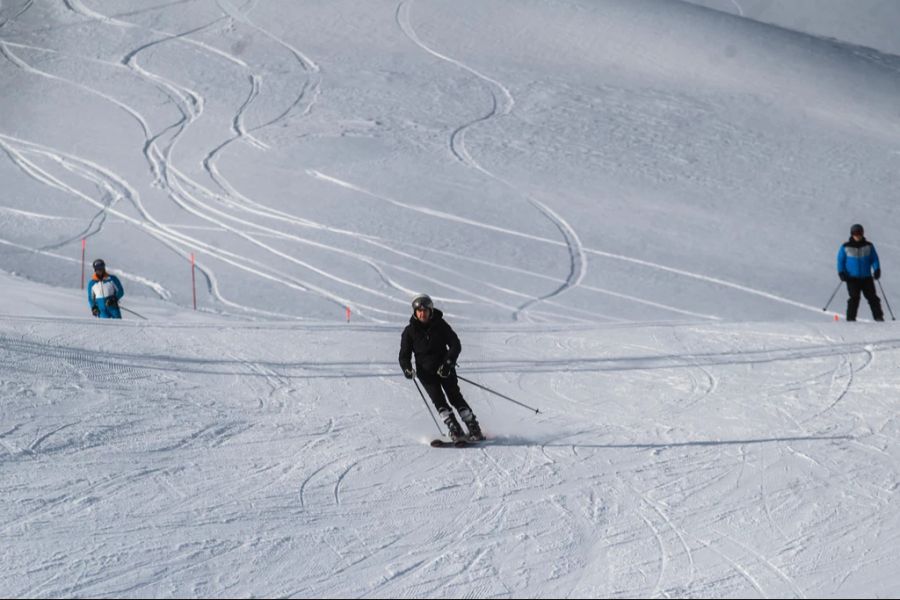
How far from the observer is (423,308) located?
28.0 feet

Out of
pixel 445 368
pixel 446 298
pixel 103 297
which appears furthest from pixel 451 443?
pixel 446 298

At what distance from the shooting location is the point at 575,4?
34906 millimetres

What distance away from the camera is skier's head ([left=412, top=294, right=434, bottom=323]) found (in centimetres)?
850

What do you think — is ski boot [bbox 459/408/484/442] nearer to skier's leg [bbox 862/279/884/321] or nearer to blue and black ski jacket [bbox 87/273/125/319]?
blue and black ski jacket [bbox 87/273/125/319]

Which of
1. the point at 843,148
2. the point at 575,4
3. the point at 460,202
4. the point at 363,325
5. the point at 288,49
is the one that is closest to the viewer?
the point at 363,325

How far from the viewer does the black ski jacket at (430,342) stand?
28.7 feet

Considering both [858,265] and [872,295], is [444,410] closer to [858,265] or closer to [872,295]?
[858,265]

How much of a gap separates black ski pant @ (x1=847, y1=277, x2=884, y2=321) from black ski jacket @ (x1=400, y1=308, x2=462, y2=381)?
6.64 m

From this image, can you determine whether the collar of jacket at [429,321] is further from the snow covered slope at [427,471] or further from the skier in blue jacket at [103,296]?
the skier in blue jacket at [103,296]

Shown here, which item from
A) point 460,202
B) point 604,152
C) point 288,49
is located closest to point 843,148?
point 604,152

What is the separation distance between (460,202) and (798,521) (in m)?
16.2

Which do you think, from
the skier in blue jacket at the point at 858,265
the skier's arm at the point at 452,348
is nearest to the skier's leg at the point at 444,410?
the skier's arm at the point at 452,348

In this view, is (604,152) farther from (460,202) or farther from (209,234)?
(209,234)

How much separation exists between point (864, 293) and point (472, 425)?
652 cm
